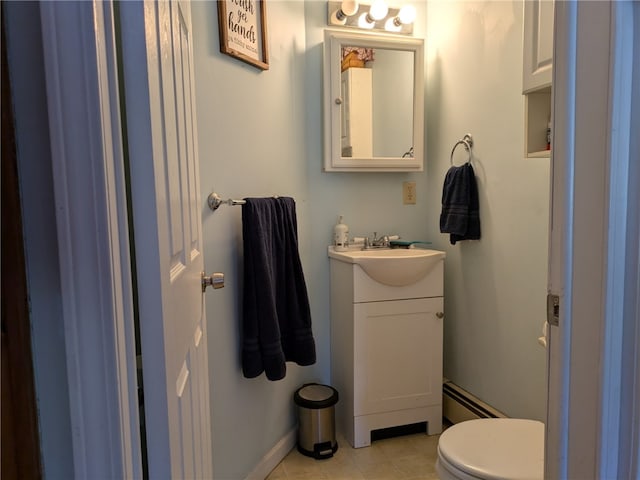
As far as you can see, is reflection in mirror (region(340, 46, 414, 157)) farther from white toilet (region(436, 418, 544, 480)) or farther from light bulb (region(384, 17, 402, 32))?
white toilet (region(436, 418, 544, 480))

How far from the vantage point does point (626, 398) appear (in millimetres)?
651

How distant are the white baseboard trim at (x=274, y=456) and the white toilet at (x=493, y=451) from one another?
807 mm

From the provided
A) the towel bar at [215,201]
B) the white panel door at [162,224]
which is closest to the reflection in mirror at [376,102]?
the towel bar at [215,201]

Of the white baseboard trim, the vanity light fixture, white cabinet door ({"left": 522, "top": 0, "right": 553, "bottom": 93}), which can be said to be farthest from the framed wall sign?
the white baseboard trim

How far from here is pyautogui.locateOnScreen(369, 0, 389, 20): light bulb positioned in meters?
2.30

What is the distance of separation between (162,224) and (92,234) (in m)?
0.13

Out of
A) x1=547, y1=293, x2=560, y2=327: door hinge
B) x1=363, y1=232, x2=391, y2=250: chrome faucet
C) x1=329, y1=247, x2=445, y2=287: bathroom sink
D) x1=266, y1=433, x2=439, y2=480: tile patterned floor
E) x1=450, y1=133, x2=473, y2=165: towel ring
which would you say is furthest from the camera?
x1=363, y1=232, x2=391, y2=250: chrome faucet

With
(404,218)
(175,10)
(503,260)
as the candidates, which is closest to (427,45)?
(404,218)

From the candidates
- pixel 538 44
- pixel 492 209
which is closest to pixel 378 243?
pixel 492 209

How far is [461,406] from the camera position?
2.30 metres

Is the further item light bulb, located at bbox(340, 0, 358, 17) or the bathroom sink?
light bulb, located at bbox(340, 0, 358, 17)

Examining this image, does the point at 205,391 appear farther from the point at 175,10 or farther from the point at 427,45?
the point at 427,45

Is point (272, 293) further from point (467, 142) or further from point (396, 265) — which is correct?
point (467, 142)

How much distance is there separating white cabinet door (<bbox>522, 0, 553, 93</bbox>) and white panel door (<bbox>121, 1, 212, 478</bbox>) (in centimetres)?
97
